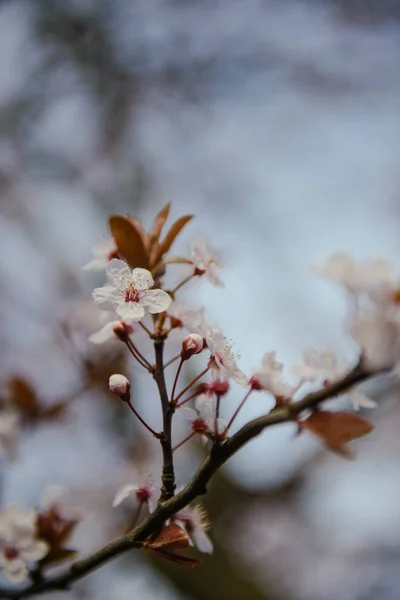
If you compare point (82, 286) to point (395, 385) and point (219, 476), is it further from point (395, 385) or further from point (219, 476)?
point (395, 385)

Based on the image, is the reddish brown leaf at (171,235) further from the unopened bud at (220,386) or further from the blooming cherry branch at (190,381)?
the unopened bud at (220,386)

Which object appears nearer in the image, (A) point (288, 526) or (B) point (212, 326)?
(B) point (212, 326)

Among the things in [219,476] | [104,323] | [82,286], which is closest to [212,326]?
[104,323]

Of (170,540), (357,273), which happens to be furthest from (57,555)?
(357,273)

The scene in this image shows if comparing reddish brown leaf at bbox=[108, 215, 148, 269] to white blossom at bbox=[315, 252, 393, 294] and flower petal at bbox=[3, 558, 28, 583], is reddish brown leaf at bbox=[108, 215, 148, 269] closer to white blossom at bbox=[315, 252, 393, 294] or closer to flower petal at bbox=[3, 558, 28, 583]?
white blossom at bbox=[315, 252, 393, 294]

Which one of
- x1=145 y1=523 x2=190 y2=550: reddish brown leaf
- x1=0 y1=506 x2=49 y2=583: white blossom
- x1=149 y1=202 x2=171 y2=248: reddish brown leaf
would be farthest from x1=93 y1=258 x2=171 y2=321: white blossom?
x1=0 y1=506 x2=49 y2=583: white blossom
